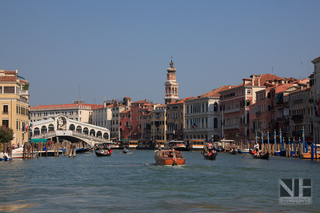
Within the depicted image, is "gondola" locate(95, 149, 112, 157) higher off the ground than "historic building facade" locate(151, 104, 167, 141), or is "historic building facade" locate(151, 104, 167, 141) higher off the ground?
"historic building facade" locate(151, 104, 167, 141)

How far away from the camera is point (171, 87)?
344 ft

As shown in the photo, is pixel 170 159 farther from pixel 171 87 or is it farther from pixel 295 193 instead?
pixel 171 87

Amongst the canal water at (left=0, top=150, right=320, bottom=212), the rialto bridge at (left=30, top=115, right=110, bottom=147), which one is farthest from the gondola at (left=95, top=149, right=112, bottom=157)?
the canal water at (left=0, top=150, right=320, bottom=212)

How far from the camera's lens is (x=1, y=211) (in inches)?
660

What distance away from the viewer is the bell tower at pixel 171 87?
4136 inches

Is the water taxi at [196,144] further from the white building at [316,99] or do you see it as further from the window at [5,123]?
the window at [5,123]

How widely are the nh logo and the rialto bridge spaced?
57011 mm

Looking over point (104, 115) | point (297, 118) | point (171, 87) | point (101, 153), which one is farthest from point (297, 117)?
point (104, 115)

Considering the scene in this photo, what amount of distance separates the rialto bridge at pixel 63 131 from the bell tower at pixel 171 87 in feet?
43.4

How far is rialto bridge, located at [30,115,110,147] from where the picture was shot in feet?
260

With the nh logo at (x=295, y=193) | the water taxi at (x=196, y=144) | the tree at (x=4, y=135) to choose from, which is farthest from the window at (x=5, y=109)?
the nh logo at (x=295, y=193)

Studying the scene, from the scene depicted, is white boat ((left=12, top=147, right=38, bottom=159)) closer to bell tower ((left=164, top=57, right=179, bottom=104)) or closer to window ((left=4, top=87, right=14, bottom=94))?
window ((left=4, top=87, right=14, bottom=94))

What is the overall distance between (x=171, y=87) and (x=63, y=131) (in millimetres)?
29882

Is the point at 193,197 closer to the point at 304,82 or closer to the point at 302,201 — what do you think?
the point at 302,201
